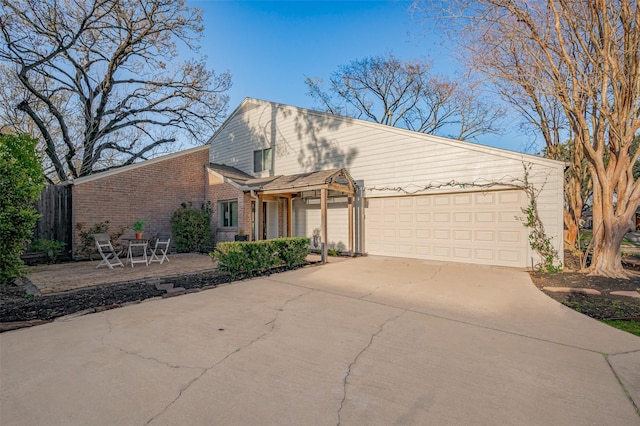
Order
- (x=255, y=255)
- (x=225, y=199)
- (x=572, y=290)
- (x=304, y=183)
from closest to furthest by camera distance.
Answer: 1. (x=572, y=290)
2. (x=255, y=255)
3. (x=304, y=183)
4. (x=225, y=199)

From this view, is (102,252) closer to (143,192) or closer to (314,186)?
(143,192)

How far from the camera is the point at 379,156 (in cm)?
1034

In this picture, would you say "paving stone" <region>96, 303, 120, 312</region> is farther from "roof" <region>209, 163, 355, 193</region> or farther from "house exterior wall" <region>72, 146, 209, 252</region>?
"house exterior wall" <region>72, 146, 209, 252</region>

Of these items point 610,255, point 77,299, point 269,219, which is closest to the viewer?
point 77,299

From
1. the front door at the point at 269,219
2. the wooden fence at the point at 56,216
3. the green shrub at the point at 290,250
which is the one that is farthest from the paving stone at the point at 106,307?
the front door at the point at 269,219

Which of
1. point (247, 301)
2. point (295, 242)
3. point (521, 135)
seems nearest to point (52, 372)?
point (247, 301)

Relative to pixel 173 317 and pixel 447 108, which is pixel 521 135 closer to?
pixel 447 108

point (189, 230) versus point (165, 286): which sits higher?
point (189, 230)

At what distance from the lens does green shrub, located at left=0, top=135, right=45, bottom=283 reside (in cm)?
557

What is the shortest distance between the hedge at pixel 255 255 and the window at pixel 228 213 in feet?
14.6

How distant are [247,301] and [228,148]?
39.8 feet

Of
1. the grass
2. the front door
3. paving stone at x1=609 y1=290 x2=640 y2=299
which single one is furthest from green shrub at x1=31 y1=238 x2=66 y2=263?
paving stone at x1=609 y1=290 x2=640 y2=299

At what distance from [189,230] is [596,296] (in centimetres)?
1179

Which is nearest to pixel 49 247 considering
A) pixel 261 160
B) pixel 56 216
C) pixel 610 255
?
pixel 56 216
